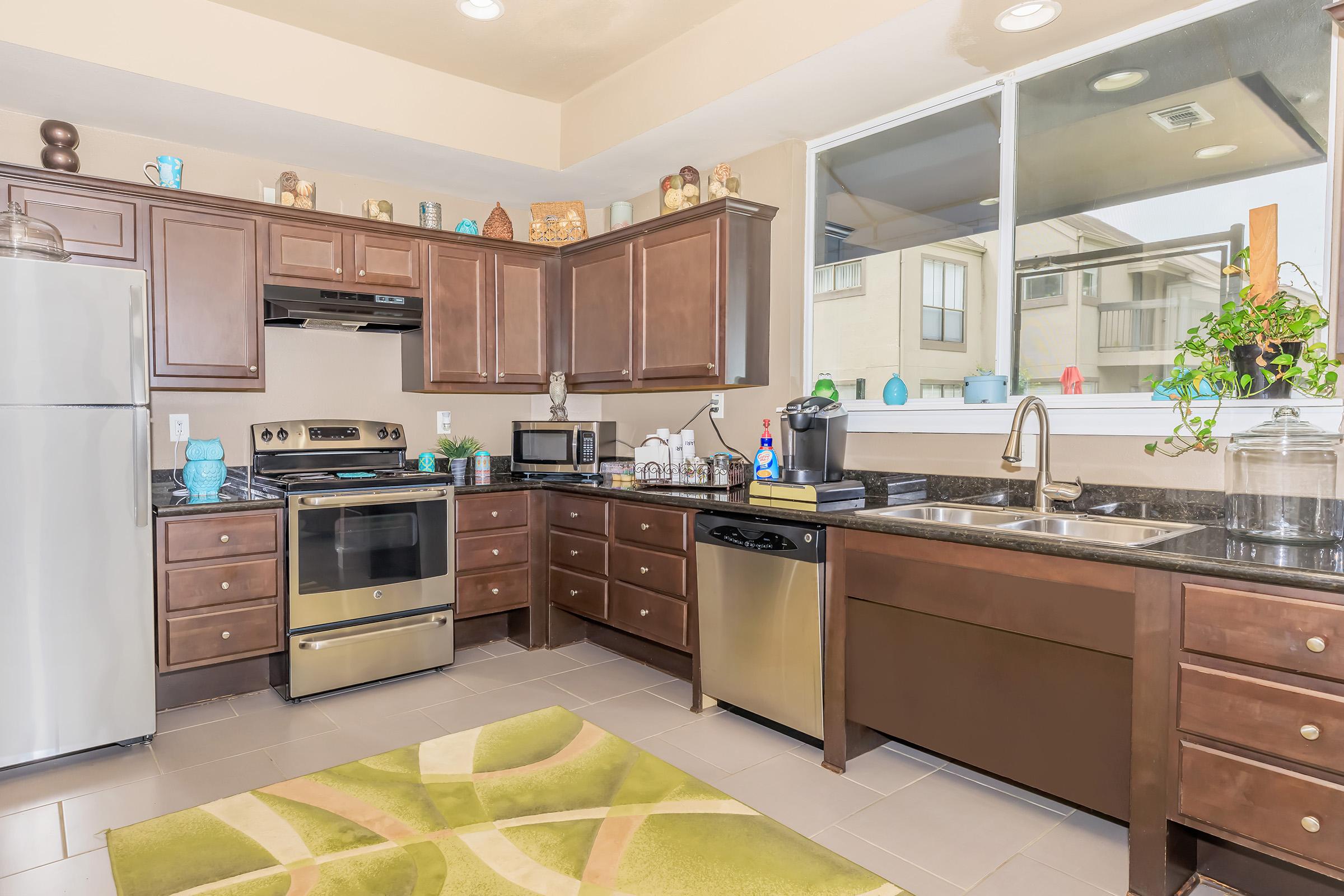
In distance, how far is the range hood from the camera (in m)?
3.53

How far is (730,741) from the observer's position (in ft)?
9.21

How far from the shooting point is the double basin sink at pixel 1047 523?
2.23 m

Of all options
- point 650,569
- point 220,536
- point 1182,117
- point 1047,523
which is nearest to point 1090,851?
point 1047,523

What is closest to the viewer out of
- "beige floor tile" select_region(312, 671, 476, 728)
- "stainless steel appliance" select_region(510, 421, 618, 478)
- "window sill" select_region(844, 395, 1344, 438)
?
"window sill" select_region(844, 395, 1344, 438)

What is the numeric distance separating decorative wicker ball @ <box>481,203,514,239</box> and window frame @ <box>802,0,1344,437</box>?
5.52 feet

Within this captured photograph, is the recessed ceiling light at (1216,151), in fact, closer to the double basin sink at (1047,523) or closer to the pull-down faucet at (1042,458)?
the pull-down faucet at (1042,458)

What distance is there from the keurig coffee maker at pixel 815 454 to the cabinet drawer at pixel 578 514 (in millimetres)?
913

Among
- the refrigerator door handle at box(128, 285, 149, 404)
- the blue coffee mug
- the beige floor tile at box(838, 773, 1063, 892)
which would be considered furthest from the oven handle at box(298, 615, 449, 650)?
the beige floor tile at box(838, 773, 1063, 892)

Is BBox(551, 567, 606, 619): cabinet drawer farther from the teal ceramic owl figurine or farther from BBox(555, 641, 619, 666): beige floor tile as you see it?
the teal ceramic owl figurine

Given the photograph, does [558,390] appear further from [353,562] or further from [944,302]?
[944,302]

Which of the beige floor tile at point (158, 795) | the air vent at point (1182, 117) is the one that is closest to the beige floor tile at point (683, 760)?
the beige floor tile at point (158, 795)

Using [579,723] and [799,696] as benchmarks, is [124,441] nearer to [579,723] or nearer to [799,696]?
[579,723]

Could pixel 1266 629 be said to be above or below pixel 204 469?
below

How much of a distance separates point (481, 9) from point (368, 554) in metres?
2.33
